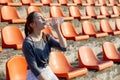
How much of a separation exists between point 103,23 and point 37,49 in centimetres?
377

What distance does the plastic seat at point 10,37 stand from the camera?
3.23m

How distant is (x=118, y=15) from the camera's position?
270 inches

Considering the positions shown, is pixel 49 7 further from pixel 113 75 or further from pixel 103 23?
pixel 113 75

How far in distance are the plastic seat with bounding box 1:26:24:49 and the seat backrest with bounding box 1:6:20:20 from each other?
2.04 feet

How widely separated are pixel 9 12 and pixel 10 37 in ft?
3.03

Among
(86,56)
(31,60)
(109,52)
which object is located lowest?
(109,52)

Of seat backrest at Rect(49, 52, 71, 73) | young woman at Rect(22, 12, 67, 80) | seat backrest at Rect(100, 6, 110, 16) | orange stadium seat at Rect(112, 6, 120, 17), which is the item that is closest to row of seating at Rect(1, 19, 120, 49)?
seat backrest at Rect(49, 52, 71, 73)

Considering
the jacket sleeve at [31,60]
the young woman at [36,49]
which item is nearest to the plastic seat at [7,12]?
the young woman at [36,49]

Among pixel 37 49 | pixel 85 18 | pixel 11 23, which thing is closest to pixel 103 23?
pixel 85 18

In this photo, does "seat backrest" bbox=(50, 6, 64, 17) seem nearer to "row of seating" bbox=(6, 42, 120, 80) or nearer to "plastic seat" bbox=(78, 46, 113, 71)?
"row of seating" bbox=(6, 42, 120, 80)

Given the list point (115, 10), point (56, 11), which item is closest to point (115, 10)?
point (115, 10)

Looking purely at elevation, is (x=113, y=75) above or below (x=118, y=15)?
below

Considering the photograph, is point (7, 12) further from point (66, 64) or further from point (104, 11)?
point (104, 11)

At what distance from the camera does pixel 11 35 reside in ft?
11.6
